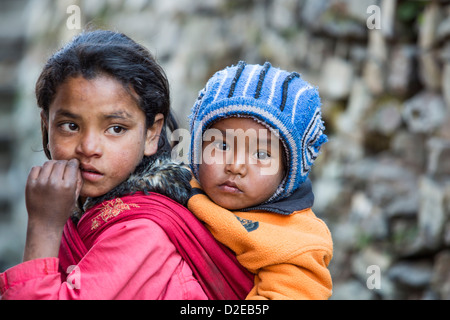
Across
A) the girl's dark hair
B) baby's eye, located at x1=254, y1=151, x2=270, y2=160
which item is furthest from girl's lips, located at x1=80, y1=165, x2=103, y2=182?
baby's eye, located at x1=254, y1=151, x2=270, y2=160

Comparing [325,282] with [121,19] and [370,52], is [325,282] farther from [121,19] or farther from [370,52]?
[121,19]

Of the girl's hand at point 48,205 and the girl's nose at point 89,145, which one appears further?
the girl's nose at point 89,145

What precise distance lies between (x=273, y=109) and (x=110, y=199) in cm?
58

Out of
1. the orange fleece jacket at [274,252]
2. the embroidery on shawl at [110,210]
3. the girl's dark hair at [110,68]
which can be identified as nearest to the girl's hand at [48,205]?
the embroidery on shawl at [110,210]

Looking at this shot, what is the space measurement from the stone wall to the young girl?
971mm

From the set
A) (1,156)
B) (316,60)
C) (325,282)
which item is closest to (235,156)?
(325,282)

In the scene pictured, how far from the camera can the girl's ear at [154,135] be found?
1.87 m

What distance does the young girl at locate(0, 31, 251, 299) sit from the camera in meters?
1.52

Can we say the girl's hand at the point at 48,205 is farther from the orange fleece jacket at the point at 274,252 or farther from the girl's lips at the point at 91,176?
the orange fleece jacket at the point at 274,252

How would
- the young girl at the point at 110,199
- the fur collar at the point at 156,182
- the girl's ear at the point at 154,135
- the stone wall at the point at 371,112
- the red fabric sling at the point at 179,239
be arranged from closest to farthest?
the young girl at the point at 110,199 < the red fabric sling at the point at 179,239 < the fur collar at the point at 156,182 < the girl's ear at the point at 154,135 < the stone wall at the point at 371,112

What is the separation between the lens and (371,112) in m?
4.48

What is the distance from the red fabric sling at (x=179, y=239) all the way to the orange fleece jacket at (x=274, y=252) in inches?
1.6

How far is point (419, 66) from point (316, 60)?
133 centimetres

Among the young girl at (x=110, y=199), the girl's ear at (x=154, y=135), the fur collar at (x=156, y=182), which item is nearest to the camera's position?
the young girl at (x=110, y=199)
